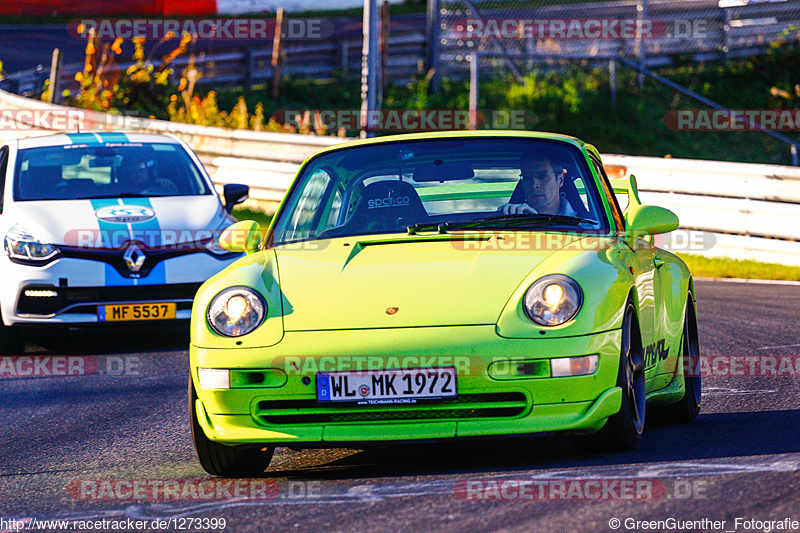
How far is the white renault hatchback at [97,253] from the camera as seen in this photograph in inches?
382

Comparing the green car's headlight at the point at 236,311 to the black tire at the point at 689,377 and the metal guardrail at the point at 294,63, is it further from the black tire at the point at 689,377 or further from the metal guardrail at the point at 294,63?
the metal guardrail at the point at 294,63

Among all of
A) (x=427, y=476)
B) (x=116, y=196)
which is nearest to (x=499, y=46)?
(x=116, y=196)

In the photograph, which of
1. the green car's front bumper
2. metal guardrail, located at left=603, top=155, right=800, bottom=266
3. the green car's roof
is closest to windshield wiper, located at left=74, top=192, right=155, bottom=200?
the green car's roof

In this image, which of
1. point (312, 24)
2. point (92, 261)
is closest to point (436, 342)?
point (92, 261)

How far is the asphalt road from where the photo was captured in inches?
170

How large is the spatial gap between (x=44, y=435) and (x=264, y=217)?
34.4 ft

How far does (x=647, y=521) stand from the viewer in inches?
163

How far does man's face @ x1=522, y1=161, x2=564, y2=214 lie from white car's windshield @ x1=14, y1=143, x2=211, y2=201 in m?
5.25

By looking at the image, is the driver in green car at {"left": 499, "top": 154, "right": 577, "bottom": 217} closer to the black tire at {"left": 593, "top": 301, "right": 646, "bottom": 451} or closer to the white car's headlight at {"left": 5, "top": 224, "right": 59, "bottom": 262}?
the black tire at {"left": 593, "top": 301, "right": 646, "bottom": 451}

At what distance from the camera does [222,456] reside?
17.3ft

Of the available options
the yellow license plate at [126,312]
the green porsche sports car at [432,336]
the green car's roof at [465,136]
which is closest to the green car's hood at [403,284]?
the green porsche sports car at [432,336]

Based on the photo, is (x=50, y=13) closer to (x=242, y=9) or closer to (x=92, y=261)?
(x=242, y=9)

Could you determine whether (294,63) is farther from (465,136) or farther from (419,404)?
(419,404)

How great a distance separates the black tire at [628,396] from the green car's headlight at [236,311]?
1425mm
